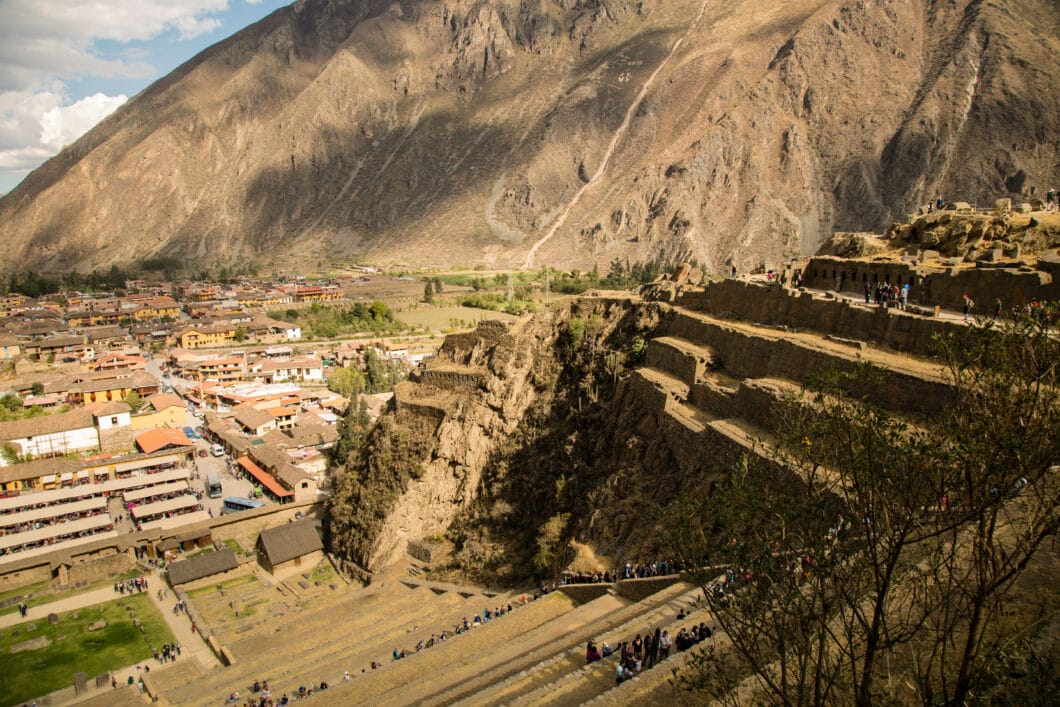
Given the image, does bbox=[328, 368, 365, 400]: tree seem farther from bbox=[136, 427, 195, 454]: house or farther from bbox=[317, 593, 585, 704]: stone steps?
bbox=[317, 593, 585, 704]: stone steps

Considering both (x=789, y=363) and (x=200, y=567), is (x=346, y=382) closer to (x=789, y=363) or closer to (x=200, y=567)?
(x=200, y=567)

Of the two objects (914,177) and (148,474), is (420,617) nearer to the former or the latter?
(148,474)

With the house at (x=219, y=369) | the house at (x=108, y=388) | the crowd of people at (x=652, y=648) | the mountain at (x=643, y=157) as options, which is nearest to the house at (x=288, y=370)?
the house at (x=219, y=369)

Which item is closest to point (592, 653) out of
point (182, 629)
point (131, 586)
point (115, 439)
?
point (182, 629)

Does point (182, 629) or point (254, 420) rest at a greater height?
point (254, 420)

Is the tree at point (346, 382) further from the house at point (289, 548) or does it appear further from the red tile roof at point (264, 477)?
the house at point (289, 548)

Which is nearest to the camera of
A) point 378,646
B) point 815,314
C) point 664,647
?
point 664,647

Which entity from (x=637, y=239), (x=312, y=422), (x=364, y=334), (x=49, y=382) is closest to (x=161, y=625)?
(x=312, y=422)
